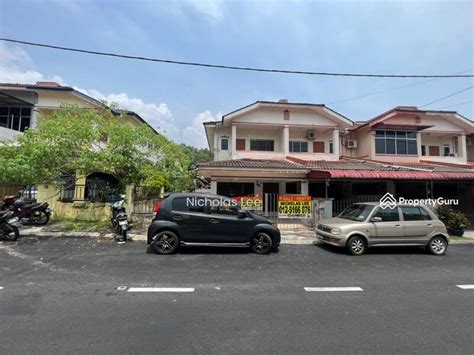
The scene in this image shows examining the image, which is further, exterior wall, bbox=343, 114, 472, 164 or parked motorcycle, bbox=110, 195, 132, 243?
exterior wall, bbox=343, 114, 472, 164

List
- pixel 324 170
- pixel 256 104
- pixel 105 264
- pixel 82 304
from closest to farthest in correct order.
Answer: pixel 82 304
pixel 105 264
pixel 324 170
pixel 256 104

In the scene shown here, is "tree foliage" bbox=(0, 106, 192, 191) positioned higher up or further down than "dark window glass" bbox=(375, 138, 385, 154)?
further down

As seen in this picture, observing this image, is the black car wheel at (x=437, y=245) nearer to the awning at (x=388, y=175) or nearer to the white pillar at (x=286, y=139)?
the awning at (x=388, y=175)

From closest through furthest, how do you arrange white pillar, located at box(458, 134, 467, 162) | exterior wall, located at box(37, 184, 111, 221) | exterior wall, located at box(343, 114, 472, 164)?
exterior wall, located at box(37, 184, 111, 221)
exterior wall, located at box(343, 114, 472, 164)
white pillar, located at box(458, 134, 467, 162)

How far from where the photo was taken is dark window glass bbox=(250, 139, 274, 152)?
58.9ft

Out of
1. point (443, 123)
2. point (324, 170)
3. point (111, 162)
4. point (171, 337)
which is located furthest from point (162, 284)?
point (443, 123)

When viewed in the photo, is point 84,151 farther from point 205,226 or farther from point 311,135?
point 311,135

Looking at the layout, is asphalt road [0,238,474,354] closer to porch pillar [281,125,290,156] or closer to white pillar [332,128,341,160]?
porch pillar [281,125,290,156]

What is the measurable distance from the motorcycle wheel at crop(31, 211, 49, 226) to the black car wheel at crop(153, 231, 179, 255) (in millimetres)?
7051

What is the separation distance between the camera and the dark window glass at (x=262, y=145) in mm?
17938

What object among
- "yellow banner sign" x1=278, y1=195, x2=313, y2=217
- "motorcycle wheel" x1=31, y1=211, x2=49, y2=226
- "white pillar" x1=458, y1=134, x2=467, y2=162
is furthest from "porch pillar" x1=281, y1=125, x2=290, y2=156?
"motorcycle wheel" x1=31, y1=211, x2=49, y2=226

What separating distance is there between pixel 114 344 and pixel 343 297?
11.8ft

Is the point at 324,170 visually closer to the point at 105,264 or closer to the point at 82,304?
the point at 105,264

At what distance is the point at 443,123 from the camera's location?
1884cm
